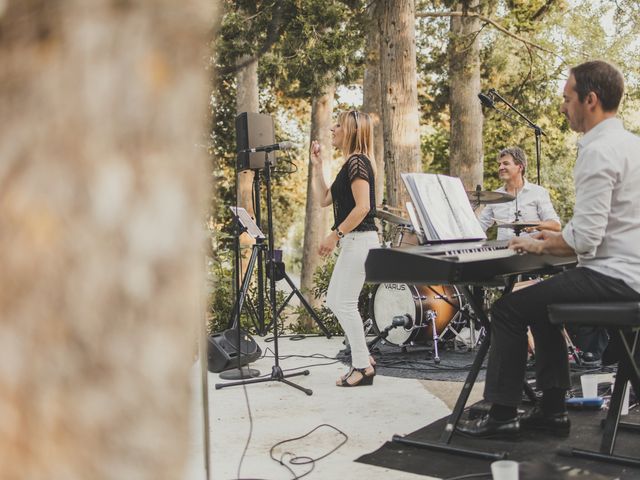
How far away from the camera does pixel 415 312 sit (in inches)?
246

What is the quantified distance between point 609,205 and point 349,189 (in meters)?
2.02

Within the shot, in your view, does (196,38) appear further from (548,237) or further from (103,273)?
(548,237)

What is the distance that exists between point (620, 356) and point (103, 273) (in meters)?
2.85

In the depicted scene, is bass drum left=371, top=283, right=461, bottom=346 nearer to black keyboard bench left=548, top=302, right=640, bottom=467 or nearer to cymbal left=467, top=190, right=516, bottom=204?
cymbal left=467, top=190, right=516, bottom=204

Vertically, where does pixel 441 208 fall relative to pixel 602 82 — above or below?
below

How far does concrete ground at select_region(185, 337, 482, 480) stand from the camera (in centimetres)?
312

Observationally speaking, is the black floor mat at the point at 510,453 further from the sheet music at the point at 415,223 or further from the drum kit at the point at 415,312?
the drum kit at the point at 415,312

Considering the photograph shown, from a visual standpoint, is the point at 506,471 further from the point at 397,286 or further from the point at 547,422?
the point at 397,286

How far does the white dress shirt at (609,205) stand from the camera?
116 inches

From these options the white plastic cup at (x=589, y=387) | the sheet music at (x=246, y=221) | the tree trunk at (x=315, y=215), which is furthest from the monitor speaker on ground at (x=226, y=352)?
the tree trunk at (x=315, y=215)

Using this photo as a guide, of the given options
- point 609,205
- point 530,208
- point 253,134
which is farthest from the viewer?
point 530,208

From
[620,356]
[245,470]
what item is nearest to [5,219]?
[245,470]

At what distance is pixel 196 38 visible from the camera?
100 centimetres

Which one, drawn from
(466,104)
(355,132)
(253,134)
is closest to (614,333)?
(355,132)
